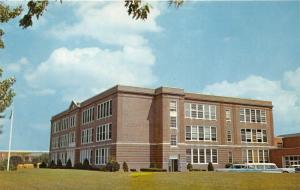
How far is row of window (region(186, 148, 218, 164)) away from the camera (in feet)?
195

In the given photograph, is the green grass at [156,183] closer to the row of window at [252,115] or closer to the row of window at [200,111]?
the row of window at [200,111]

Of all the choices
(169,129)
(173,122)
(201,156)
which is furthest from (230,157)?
(169,129)

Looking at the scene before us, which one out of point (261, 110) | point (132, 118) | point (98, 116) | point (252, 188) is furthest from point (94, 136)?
point (252, 188)

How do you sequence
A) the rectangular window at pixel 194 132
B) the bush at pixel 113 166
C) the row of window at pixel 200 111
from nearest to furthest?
the bush at pixel 113 166 → the rectangular window at pixel 194 132 → the row of window at pixel 200 111

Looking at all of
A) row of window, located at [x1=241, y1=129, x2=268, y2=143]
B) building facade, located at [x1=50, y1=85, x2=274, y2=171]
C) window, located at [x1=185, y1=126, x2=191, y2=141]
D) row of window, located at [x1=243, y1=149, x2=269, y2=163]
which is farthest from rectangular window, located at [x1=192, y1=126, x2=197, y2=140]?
row of window, located at [x1=243, y1=149, x2=269, y2=163]

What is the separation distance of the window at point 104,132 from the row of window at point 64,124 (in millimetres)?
15511

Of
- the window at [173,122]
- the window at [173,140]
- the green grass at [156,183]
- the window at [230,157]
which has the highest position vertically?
the window at [173,122]

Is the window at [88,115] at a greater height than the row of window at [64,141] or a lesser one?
greater

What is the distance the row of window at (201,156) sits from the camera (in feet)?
195

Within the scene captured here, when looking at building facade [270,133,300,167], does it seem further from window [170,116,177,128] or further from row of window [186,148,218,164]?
window [170,116,177,128]

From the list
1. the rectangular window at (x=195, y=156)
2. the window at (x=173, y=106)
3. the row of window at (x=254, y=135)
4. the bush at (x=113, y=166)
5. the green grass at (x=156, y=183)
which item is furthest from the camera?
the row of window at (x=254, y=135)

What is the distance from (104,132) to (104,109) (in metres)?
3.61

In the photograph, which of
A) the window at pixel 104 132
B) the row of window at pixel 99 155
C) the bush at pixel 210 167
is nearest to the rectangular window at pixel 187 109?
the bush at pixel 210 167

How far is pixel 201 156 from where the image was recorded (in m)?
60.6
